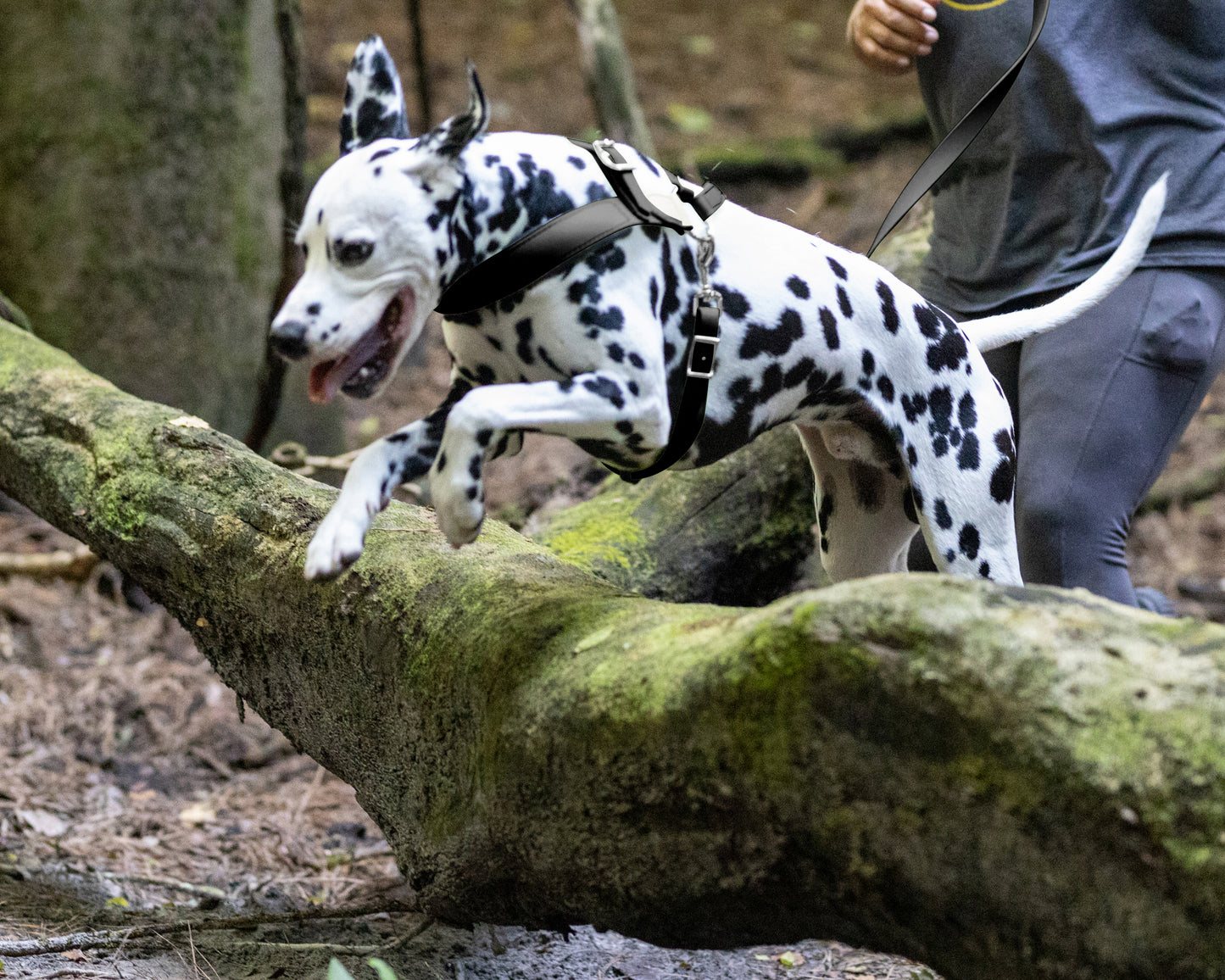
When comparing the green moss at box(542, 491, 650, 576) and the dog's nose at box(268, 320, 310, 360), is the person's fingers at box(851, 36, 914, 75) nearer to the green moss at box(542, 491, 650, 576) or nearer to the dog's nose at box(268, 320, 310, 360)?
the green moss at box(542, 491, 650, 576)

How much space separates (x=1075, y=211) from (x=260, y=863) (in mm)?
3061

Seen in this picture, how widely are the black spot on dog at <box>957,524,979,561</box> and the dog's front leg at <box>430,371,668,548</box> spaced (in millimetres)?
836

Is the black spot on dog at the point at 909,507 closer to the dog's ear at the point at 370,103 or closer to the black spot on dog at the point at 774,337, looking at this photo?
the black spot on dog at the point at 774,337

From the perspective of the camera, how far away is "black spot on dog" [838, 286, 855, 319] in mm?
2293

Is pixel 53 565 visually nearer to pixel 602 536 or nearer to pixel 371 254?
pixel 602 536

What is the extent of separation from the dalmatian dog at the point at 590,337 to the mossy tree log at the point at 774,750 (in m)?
0.41

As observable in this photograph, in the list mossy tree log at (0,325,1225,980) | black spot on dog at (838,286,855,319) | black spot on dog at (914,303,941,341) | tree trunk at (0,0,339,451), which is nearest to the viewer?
mossy tree log at (0,325,1225,980)

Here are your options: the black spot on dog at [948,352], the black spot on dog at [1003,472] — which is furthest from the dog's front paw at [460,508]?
the black spot on dog at [1003,472]

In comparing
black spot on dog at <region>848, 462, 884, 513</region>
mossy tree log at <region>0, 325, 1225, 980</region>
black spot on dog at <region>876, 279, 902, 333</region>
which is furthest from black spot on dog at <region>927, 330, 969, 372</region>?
mossy tree log at <region>0, 325, 1225, 980</region>

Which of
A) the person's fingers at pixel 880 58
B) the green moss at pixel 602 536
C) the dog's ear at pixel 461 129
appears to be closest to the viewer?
the dog's ear at pixel 461 129

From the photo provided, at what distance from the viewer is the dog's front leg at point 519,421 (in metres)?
1.85

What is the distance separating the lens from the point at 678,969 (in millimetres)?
2623

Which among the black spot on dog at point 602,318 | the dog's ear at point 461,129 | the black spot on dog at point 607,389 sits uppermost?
the dog's ear at point 461,129

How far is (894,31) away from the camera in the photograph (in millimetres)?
2990
